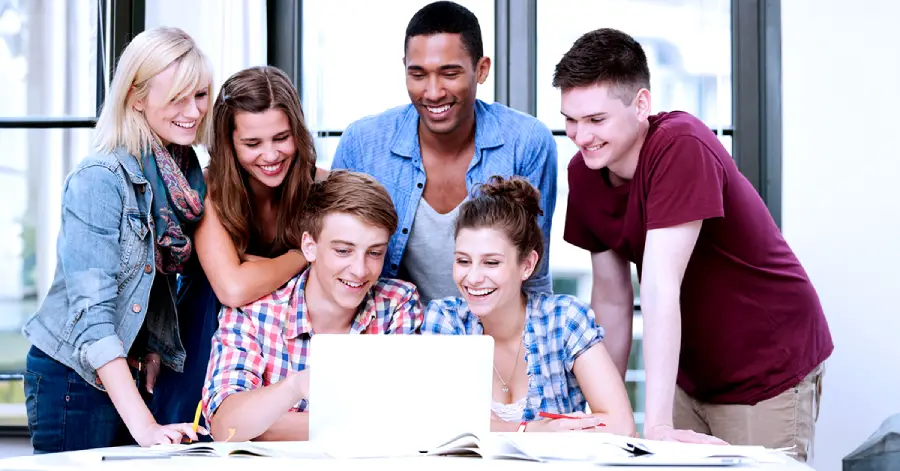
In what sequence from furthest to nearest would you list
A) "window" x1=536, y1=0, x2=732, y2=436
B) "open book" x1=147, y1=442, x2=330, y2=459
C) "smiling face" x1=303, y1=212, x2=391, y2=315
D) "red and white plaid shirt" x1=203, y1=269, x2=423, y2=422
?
"window" x1=536, y1=0, x2=732, y2=436
"smiling face" x1=303, y1=212, x2=391, y2=315
"red and white plaid shirt" x1=203, y1=269, x2=423, y2=422
"open book" x1=147, y1=442, x2=330, y2=459

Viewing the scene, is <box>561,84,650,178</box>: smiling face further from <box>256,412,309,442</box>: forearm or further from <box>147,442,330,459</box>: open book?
<box>147,442,330,459</box>: open book

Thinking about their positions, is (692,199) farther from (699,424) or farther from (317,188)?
(317,188)

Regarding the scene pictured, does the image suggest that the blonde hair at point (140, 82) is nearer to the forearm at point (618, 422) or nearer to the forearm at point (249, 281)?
the forearm at point (249, 281)

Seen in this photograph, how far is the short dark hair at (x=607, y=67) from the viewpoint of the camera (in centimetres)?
190

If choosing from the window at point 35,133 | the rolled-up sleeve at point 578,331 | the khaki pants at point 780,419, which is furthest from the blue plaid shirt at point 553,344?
the window at point 35,133

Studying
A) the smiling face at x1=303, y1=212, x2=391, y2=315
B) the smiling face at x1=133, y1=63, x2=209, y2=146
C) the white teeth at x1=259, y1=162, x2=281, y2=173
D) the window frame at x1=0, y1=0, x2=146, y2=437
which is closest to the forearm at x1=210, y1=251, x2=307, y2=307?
the smiling face at x1=303, y1=212, x2=391, y2=315

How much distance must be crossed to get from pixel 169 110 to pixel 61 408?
27.6 inches

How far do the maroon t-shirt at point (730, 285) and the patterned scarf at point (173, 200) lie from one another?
0.93 m

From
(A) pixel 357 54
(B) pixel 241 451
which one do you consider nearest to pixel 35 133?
(A) pixel 357 54

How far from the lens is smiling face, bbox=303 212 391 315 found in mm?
2072

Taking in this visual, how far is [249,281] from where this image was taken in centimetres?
209

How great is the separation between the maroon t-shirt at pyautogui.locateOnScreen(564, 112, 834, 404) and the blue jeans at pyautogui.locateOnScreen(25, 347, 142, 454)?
122 cm

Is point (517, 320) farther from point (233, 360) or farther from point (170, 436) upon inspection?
point (170, 436)

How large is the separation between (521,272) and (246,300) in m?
0.64
